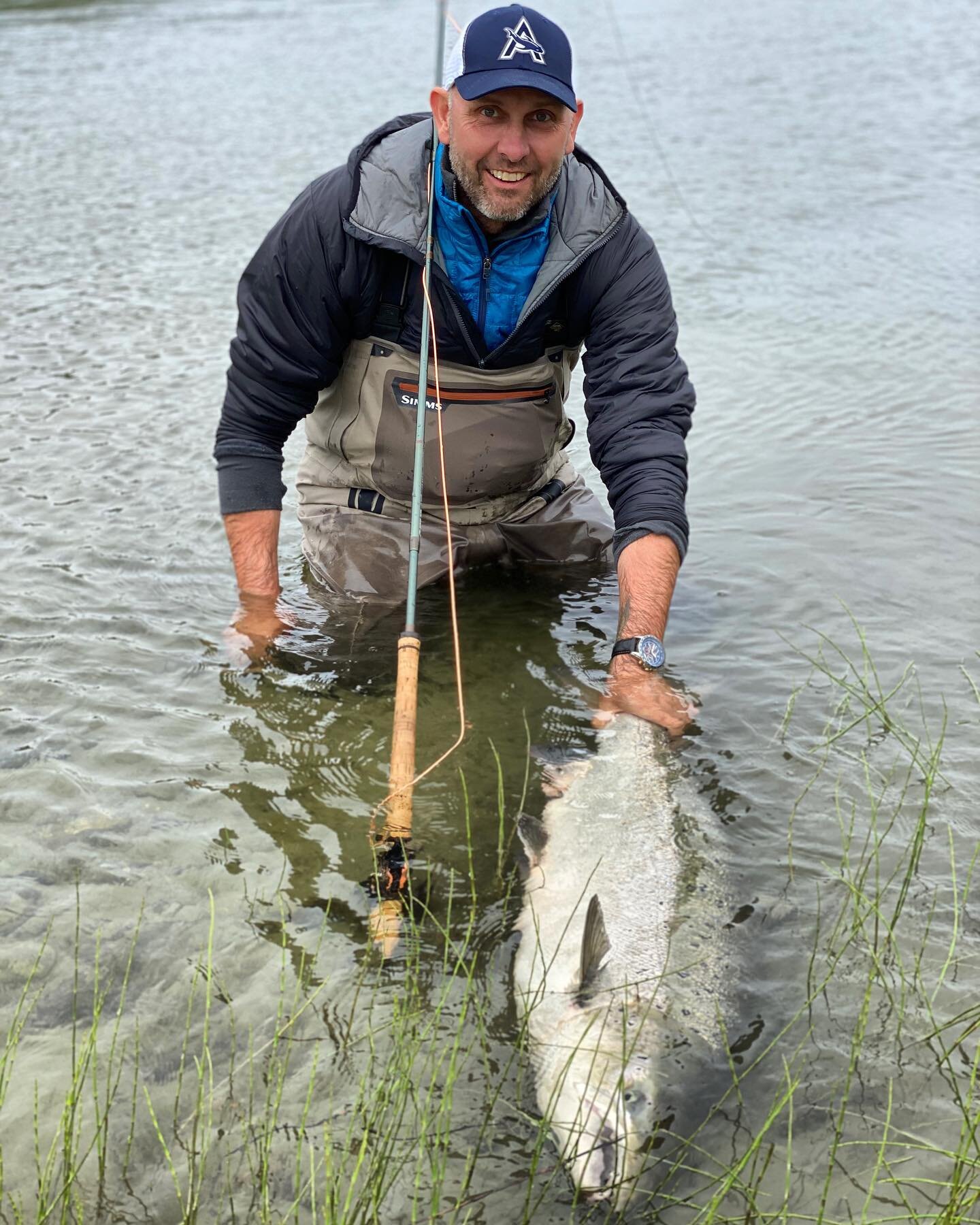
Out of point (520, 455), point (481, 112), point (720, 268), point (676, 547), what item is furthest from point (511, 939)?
point (720, 268)

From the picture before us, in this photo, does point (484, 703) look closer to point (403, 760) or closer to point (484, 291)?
A: point (403, 760)

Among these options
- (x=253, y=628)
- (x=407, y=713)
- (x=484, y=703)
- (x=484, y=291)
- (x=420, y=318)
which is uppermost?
(x=484, y=291)

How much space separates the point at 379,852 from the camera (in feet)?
12.8

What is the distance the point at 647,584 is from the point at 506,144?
1574mm

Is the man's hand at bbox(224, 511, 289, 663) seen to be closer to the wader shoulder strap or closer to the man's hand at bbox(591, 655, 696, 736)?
the wader shoulder strap

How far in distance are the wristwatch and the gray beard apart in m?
1.53

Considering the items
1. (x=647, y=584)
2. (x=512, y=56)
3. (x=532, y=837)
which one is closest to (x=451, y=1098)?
(x=532, y=837)

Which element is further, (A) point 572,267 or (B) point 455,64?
(A) point 572,267

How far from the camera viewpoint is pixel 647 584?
15.2 feet

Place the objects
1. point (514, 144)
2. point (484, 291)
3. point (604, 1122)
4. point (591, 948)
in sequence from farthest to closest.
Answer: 1. point (484, 291)
2. point (514, 144)
3. point (591, 948)
4. point (604, 1122)

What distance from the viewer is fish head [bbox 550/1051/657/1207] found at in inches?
110

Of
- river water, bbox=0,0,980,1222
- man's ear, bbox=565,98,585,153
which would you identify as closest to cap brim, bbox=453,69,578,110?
man's ear, bbox=565,98,585,153

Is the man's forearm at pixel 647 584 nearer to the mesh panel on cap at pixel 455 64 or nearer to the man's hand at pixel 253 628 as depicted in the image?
the man's hand at pixel 253 628

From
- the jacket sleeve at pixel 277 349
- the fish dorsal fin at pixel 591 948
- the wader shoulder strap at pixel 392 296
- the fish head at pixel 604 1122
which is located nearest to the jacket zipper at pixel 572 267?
the wader shoulder strap at pixel 392 296
